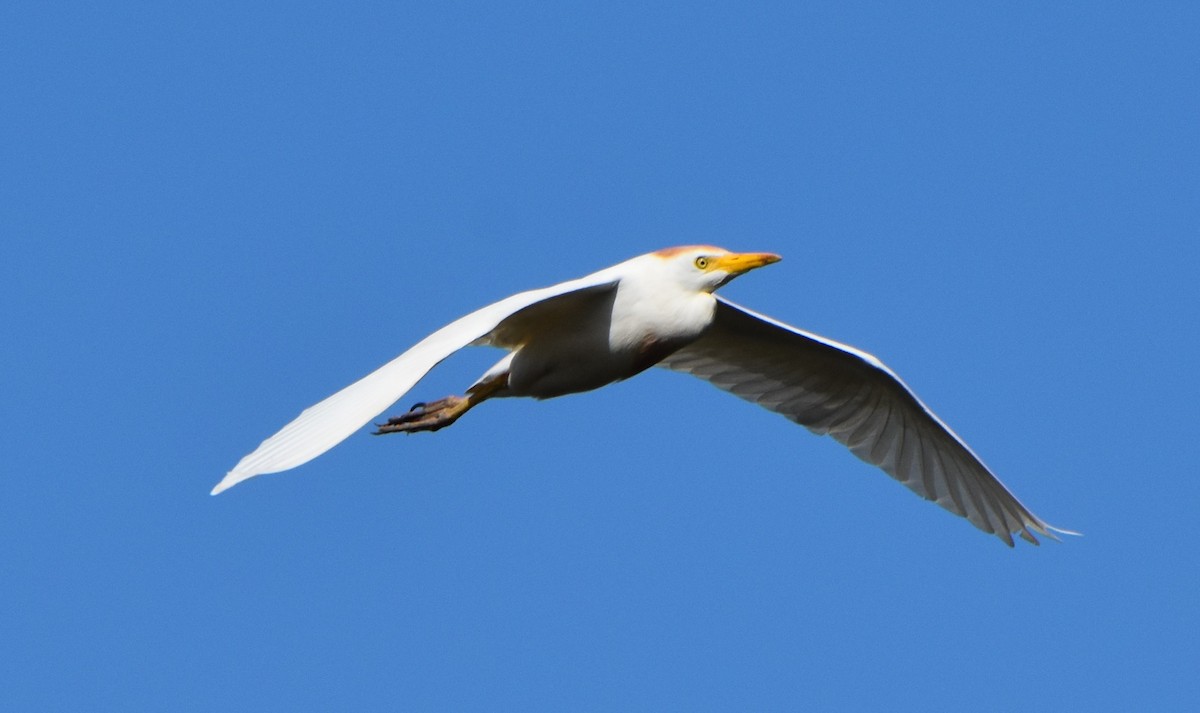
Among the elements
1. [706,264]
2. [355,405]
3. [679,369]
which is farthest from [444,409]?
[679,369]

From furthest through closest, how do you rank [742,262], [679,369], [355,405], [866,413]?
[866,413] < [679,369] < [742,262] < [355,405]

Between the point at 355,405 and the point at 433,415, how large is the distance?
2627 millimetres

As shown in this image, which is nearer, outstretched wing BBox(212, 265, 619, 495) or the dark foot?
outstretched wing BBox(212, 265, 619, 495)

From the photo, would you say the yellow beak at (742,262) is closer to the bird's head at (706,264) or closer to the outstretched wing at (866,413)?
the bird's head at (706,264)

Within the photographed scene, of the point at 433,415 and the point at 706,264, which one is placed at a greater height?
the point at 706,264

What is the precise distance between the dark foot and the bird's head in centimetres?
177

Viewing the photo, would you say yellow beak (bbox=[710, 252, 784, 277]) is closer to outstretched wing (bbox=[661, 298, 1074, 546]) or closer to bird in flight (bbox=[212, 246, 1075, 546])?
bird in flight (bbox=[212, 246, 1075, 546])

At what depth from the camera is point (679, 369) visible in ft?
48.5

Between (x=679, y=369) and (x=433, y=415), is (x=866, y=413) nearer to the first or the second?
(x=679, y=369)

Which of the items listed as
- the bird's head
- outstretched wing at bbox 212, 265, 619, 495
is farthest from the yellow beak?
outstretched wing at bbox 212, 265, 619, 495

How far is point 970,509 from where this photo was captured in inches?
587

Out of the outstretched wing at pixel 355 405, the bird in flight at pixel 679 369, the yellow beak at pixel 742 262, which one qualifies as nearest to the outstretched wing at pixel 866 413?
the bird in flight at pixel 679 369

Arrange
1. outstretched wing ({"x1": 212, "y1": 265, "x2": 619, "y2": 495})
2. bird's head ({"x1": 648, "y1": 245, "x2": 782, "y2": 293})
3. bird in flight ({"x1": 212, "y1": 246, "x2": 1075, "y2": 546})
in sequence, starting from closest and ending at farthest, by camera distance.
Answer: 1. outstretched wing ({"x1": 212, "y1": 265, "x2": 619, "y2": 495})
2. bird in flight ({"x1": 212, "y1": 246, "x2": 1075, "y2": 546})
3. bird's head ({"x1": 648, "y1": 245, "x2": 782, "y2": 293})

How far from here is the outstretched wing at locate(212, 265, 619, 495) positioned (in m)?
9.29
